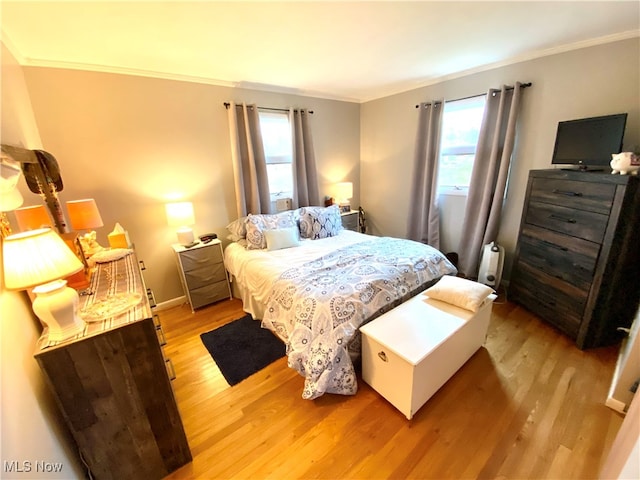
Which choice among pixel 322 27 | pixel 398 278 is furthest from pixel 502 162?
pixel 322 27

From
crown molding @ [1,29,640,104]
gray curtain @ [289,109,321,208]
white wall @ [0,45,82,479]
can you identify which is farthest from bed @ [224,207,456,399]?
crown molding @ [1,29,640,104]

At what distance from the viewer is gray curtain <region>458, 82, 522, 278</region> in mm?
2643

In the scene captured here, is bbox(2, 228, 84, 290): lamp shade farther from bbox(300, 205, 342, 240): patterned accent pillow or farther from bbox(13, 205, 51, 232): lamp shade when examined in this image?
bbox(300, 205, 342, 240): patterned accent pillow

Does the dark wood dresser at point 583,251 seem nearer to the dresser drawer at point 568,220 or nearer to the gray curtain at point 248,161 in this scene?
the dresser drawer at point 568,220

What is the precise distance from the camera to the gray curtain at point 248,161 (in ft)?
9.75

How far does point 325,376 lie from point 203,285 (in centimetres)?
183

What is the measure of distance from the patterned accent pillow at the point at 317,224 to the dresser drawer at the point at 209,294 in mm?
1114

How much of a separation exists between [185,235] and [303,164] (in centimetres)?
174

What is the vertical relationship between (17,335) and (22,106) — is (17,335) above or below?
below

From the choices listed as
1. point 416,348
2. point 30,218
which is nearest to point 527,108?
point 416,348

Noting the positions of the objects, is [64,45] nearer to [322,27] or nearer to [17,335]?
[322,27]

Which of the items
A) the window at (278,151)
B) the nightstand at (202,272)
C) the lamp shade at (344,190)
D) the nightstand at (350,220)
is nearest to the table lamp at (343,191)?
the lamp shade at (344,190)

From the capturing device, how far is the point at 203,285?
2.83m

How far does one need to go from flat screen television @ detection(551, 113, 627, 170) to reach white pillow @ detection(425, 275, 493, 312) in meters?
1.40
